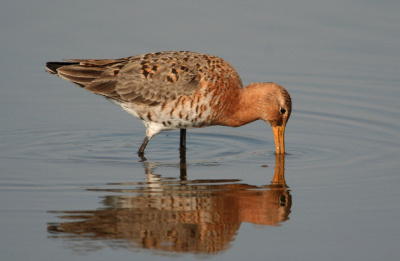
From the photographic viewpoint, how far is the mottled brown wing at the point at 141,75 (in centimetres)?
1098

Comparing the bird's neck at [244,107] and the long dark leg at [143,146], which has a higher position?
the bird's neck at [244,107]

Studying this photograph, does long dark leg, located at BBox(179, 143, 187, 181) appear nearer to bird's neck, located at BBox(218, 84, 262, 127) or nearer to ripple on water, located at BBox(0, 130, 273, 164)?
ripple on water, located at BBox(0, 130, 273, 164)

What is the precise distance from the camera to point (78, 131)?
12406mm

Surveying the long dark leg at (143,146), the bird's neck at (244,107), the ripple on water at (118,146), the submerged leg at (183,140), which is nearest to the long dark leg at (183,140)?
the submerged leg at (183,140)

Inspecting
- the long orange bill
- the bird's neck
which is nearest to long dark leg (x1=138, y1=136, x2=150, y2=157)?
the bird's neck

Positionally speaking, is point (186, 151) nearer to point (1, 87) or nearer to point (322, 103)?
point (322, 103)

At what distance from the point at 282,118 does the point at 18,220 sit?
4.86 m

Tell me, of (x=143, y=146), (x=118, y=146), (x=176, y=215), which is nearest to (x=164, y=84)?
(x=143, y=146)

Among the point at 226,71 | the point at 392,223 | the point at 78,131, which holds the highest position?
the point at 226,71

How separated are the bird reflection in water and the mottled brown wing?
5.31 feet

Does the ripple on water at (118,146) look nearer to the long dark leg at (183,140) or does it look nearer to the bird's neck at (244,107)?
the long dark leg at (183,140)

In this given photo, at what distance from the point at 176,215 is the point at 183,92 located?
9.77ft

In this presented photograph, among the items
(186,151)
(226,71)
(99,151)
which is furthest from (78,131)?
(226,71)

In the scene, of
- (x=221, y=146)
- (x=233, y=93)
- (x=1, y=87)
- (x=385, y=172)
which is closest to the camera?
(x=385, y=172)
